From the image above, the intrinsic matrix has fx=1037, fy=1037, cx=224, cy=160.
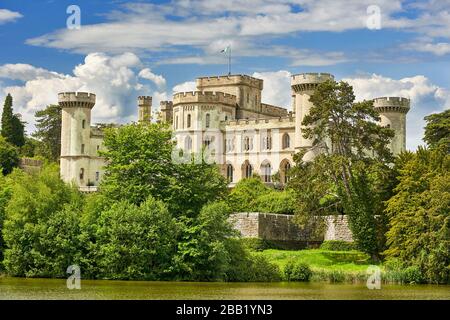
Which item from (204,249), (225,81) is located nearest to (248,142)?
(225,81)

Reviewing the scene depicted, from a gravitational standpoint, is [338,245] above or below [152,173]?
below

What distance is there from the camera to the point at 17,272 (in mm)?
37438

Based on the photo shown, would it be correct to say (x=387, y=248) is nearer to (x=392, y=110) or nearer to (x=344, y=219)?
(x=344, y=219)

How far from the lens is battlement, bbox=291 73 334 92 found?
6781 centimetres

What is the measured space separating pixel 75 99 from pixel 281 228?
3419cm

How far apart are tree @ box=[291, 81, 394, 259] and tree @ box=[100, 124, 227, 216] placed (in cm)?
629

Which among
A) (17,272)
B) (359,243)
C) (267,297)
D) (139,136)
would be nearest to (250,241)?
(359,243)

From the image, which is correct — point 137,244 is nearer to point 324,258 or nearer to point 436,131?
point 324,258

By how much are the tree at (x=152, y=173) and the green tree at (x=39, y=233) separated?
2095 millimetres

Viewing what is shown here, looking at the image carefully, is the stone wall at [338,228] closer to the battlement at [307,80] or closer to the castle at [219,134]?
the battlement at [307,80]

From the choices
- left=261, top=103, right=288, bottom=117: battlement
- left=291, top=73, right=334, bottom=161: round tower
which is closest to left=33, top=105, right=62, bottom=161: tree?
left=261, top=103, right=288, bottom=117: battlement

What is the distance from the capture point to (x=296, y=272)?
3938 cm

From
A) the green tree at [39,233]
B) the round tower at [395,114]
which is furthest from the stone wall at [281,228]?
the round tower at [395,114]

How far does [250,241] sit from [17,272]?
11.7 metres
